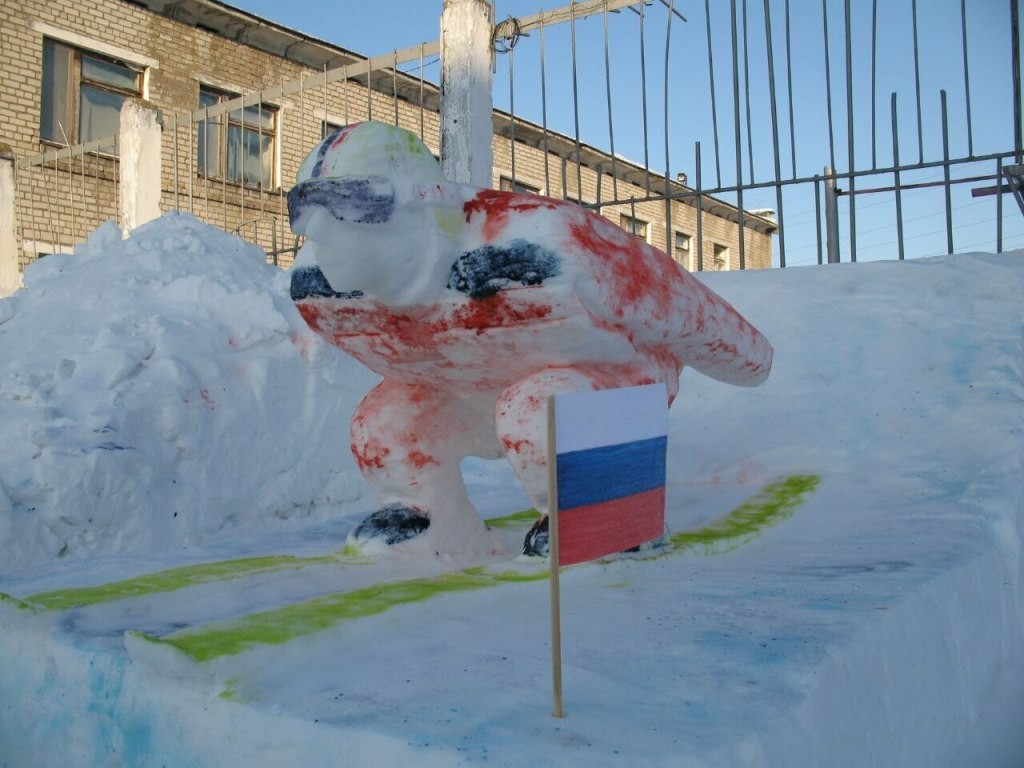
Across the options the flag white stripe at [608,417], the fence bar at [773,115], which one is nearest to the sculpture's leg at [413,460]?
the flag white stripe at [608,417]

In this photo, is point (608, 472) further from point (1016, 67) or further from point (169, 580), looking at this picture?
point (1016, 67)

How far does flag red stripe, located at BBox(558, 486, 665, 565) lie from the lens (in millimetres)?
1050

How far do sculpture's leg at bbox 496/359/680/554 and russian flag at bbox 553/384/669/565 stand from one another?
0.24 metres

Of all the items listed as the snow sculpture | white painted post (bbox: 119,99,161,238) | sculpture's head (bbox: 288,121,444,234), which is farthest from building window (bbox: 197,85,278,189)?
sculpture's head (bbox: 288,121,444,234)

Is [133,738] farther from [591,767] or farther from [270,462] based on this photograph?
[270,462]

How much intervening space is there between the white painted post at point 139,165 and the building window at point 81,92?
7.49ft

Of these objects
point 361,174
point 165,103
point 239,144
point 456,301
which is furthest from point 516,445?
point 239,144

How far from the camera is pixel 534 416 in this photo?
1.47 m

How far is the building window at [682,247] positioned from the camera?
13.3 m

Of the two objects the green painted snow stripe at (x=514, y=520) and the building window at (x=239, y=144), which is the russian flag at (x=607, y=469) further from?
the building window at (x=239, y=144)

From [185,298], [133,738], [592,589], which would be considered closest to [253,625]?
[133,738]

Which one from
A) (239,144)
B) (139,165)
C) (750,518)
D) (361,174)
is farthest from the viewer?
(239,144)

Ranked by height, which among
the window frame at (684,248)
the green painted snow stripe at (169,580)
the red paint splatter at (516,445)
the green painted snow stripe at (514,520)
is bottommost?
the green painted snow stripe at (169,580)

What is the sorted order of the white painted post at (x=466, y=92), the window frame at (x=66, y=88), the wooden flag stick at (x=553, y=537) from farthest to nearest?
the window frame at (x=66, y=88)
the white painted post at (x=466, y=92)
the wooden flag stick at (x=553, y=537)
